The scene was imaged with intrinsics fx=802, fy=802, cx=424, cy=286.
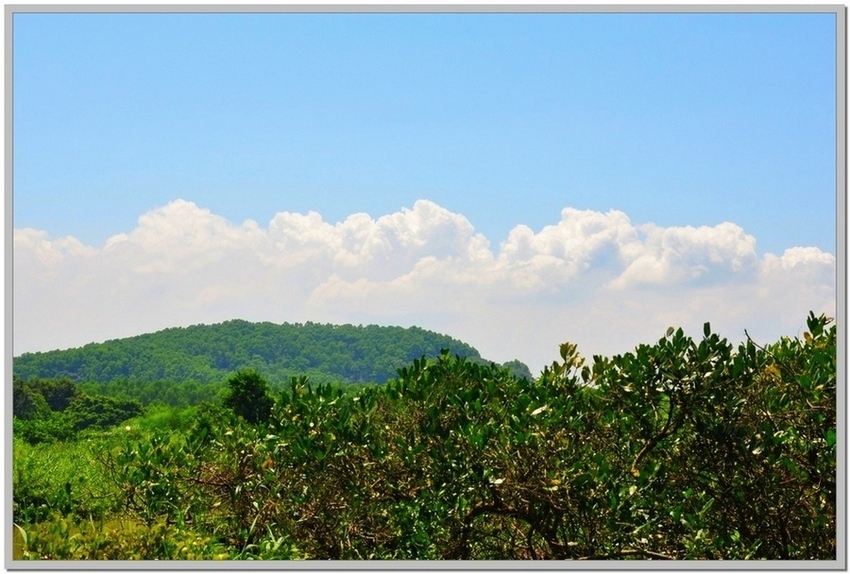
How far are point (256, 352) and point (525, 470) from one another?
41.6 ft

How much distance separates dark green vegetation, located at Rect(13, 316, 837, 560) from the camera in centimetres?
421

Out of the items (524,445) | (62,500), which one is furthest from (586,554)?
(62,500)

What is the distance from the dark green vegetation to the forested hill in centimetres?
483

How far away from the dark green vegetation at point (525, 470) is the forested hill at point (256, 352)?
4.83 m

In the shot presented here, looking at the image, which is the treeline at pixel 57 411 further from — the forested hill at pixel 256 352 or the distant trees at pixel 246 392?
the distant trees at pixel 246 392

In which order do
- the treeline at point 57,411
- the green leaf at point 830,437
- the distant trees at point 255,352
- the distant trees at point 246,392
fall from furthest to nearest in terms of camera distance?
1. the distant trees at point 255,352
2. the distant trees at point 246,392
3. the treeline at point 57,411
4. the green leaf at point 830,437

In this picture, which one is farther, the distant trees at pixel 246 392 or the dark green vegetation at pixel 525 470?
the distant trees at pixel 246 392

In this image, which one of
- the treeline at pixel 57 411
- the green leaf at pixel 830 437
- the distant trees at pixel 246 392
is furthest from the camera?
the distant trees at pixel 246 392

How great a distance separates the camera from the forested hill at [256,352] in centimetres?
1130

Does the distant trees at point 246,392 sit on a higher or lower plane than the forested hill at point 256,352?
lower

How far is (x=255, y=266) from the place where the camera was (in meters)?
10.9

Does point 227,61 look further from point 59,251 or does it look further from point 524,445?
point 524,445

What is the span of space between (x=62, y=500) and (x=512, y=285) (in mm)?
4732

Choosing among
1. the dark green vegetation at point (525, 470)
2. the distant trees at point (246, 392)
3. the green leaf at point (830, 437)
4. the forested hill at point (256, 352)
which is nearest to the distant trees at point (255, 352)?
the forested hill at point (256, 352)
